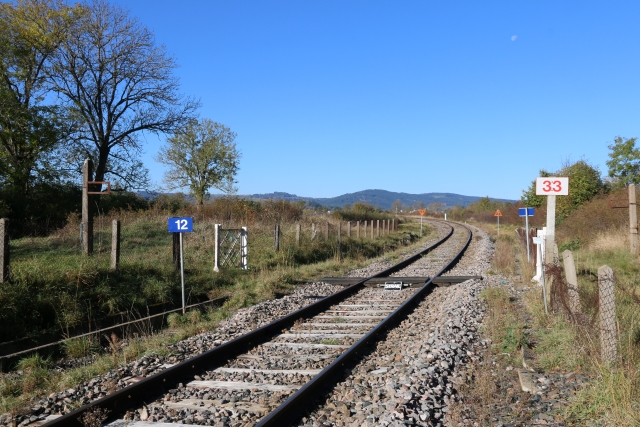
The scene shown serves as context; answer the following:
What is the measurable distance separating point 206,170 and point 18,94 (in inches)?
874

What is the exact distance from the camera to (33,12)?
33.5 meters

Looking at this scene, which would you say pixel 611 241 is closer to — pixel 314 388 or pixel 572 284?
pixel 572 284

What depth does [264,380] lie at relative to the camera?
272 inches

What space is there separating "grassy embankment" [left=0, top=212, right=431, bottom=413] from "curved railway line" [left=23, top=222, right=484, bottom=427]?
1254 mm

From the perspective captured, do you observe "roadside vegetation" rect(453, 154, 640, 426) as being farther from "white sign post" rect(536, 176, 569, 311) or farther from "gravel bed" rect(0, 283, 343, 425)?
"gravel bed" rect(0, 283, 343, 425)

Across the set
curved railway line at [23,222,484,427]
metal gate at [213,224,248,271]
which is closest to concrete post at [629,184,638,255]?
curved railway line at [23,222,484,427]

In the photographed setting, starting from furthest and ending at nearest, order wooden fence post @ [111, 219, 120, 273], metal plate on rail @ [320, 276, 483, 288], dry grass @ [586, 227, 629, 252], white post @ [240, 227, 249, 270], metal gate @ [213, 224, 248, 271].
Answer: dry grass @ [586, 227, 629, 252] < white post @ [240, 227, 249, 270] < metal gate @ [213, 224, 248, 271] < metal plate on rail @ [320, 276, 483, 288] < wooden fence post @ [111, 219, 120, 273]

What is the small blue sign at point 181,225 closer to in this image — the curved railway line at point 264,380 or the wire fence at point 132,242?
the wire fence at point 132,242

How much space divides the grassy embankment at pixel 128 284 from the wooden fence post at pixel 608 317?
227 inches

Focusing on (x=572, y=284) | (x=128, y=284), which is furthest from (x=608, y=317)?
(x=128, y=284)

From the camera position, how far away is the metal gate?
61.0 feet

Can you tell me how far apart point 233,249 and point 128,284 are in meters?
7.04

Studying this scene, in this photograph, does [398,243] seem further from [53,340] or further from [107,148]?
[53,340]

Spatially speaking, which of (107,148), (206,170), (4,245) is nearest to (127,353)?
(4,245)
